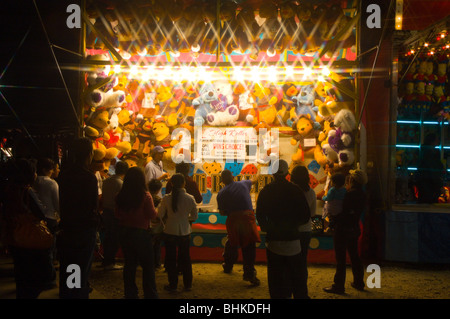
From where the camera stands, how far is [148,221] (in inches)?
187

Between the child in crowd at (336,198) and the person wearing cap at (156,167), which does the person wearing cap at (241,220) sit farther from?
the person wearing cap at (156,167)

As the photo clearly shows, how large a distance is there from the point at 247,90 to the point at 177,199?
326 cm

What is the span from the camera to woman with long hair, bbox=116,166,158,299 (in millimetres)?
4609

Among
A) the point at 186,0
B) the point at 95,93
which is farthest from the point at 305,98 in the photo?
the point at 95,93

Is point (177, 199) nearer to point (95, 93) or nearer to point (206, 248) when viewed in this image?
point (206, 248)

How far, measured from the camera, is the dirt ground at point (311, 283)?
557 centimetres

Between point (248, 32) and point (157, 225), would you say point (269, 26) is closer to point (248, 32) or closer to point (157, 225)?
point (248, 32)

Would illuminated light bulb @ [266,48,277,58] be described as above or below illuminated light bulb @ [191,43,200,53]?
below

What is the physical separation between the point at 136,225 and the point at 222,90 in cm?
400

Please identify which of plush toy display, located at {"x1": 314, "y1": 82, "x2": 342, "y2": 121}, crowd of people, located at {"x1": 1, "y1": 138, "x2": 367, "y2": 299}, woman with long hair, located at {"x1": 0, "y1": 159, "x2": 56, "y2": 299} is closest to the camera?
crowd of people, located at {"x1": 1, "y1": 138, "x2": 367, "y2": 299}

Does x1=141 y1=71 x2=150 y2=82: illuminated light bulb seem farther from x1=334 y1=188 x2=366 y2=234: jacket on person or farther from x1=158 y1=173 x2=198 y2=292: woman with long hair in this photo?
x1=334 y1=188 x2=366 y2=234: jacket on person

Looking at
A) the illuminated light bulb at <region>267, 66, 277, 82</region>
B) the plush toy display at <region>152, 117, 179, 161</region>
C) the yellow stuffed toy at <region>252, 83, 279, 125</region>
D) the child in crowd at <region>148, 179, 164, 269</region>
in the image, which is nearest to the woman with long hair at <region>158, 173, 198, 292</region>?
the child in crowd at <region>148, 179, 164, 269</region>

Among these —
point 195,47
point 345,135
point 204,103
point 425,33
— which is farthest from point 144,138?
point 425,33

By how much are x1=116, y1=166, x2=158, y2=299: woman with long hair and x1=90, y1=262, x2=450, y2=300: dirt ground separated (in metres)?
0.88
